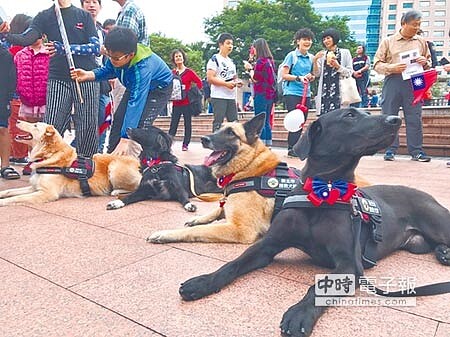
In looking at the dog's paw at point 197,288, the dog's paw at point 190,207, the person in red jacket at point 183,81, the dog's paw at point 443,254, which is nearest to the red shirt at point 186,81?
the person in red jacket at point 183,81

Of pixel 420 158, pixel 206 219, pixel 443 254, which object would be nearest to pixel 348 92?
pixel 420 158

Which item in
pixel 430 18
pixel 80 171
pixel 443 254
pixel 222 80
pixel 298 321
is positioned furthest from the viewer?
pixel 430 18

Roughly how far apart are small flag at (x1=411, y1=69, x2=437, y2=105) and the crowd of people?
6.8 inches

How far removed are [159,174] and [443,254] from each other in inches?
122

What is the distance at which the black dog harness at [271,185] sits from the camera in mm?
3084

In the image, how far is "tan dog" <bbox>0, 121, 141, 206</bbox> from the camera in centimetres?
458

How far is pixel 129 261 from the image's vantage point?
2672 mm

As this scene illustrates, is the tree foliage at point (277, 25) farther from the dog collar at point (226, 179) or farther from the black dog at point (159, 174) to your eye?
the dog collar at point (226, 179)

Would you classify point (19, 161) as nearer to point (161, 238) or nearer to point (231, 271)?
Answer: point (161, 238)

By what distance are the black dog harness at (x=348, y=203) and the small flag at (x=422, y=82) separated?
5.99 metres

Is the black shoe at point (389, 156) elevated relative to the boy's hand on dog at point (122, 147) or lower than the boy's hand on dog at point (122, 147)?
lower

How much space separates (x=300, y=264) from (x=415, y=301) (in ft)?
2.42

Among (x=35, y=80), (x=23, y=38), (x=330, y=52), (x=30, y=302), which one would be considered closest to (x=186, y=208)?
(x=30, y=302)

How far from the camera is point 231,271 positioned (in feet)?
7.39
